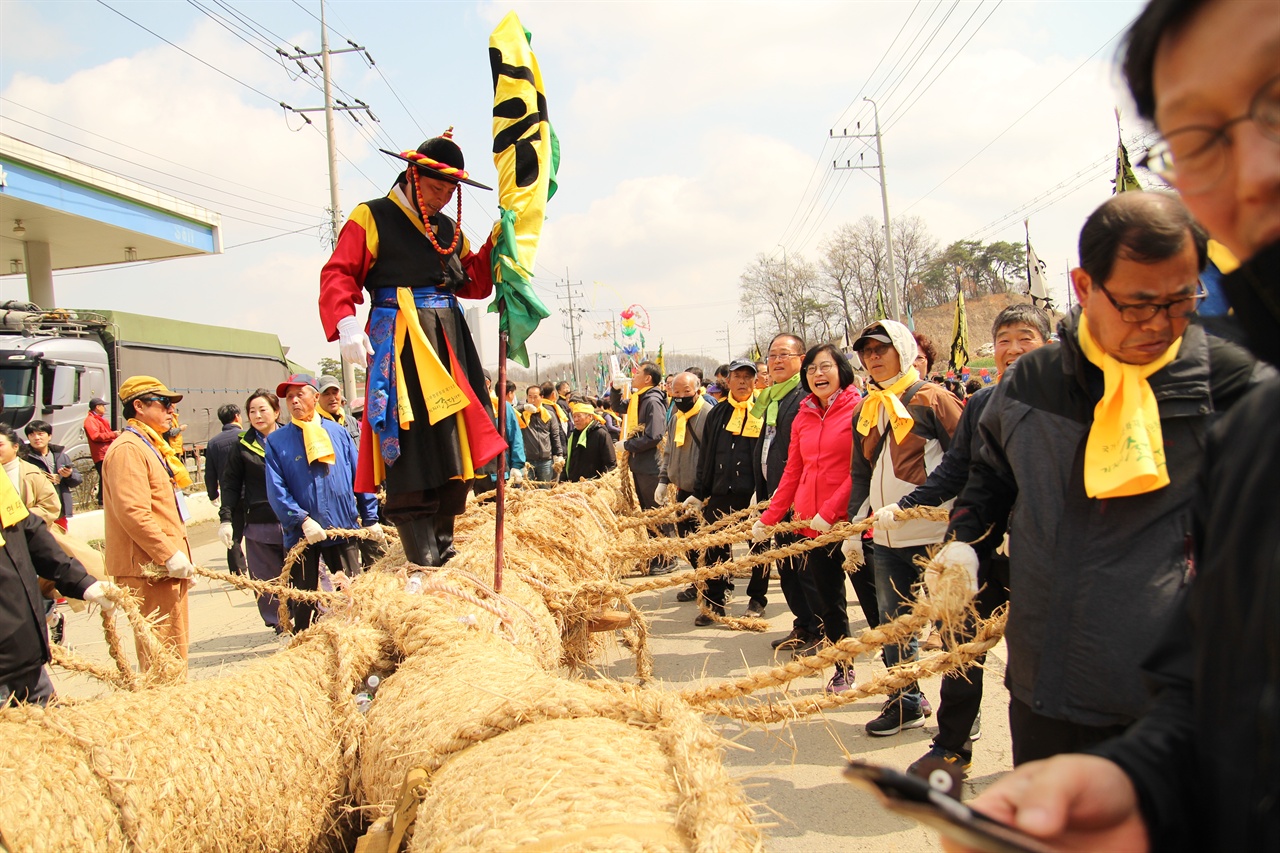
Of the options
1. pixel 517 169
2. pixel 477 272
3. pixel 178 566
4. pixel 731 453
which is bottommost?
pixel 178 566

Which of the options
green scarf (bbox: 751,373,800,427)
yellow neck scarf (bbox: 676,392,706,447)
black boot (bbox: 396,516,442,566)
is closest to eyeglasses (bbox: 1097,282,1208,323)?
black boot (bbox: 396,516,442,566)

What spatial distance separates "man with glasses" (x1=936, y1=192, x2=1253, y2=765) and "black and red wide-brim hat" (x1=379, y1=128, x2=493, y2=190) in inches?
98.9

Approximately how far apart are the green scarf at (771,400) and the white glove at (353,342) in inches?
143

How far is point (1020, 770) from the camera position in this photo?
0.84 metres

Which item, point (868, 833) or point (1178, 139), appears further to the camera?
point (868, 833)

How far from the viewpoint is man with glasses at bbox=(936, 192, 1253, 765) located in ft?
5.89

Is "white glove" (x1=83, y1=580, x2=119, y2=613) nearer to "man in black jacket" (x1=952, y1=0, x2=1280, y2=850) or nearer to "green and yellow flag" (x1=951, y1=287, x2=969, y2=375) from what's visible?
"man in black jacket" (x1=952, y1=0, x2=1280, y2=850)

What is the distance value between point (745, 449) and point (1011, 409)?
4.74 meters

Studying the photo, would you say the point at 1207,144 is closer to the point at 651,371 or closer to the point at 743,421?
the point at 743,421

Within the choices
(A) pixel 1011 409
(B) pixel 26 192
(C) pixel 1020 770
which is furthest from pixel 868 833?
(B) pixel 26 192

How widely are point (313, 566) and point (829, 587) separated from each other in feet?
12.0

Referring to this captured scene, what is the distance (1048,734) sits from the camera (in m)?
1.96

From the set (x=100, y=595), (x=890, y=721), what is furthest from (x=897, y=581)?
(x=100, y=595)

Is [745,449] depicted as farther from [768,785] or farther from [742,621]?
[768,785]
